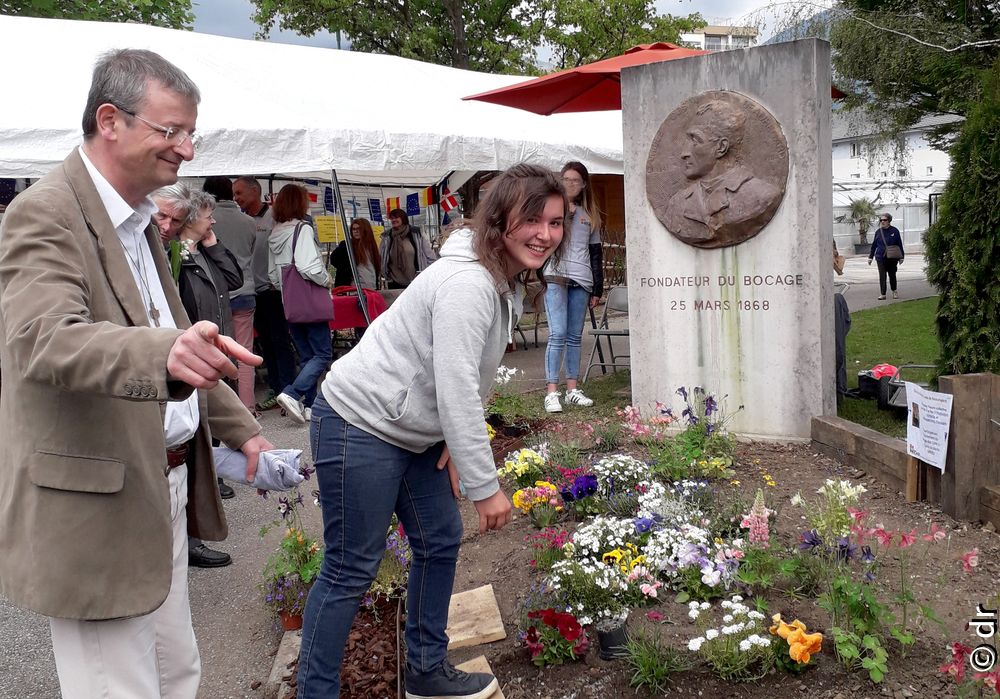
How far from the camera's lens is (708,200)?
241 inches

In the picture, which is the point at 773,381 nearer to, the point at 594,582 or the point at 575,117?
the point at 594,582

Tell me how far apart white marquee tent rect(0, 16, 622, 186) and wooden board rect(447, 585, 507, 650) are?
16.0ft

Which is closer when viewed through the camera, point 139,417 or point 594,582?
point 139,417

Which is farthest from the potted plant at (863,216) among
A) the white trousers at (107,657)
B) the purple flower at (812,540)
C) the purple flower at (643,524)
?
the white trousers at (107,657)

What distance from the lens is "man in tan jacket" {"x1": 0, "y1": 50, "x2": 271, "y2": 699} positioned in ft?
5.46

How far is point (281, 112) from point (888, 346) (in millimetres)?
7096

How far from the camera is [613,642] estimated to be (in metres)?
3.26

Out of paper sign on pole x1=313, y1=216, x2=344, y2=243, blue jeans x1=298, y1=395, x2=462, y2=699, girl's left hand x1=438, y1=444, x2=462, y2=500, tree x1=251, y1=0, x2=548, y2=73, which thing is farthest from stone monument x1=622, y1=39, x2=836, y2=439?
tree x1=251, y1=0, x2=548, y2=73

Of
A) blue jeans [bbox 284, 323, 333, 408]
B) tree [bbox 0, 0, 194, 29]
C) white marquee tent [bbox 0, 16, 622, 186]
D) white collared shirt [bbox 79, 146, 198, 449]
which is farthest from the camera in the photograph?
tree [bbox 0, 0, 194, 29]

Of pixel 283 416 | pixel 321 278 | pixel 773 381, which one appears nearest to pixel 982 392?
pixel 773 381

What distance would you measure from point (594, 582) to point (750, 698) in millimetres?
727

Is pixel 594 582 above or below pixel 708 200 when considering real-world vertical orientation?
below

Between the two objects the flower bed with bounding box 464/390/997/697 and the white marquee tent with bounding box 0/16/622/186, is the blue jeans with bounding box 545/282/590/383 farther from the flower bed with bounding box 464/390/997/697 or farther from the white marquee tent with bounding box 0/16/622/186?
the flower bed with bounding box 464/390/997/697

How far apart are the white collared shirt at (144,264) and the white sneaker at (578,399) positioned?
539 centimetres
